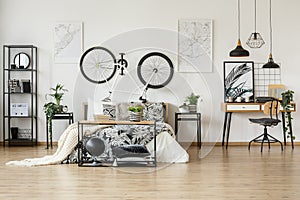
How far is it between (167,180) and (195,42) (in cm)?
394

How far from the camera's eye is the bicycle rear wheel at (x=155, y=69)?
881 cm

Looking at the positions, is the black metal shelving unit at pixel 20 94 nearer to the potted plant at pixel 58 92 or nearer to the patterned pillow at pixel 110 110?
the potted plant at pixel 58 92

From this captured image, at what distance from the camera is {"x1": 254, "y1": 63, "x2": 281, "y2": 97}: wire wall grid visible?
886cm

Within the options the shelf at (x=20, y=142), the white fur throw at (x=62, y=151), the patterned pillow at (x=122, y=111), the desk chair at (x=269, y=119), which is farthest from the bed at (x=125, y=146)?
the shelf at (x=20, y=142)

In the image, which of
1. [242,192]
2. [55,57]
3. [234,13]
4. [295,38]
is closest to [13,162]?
[55,57]

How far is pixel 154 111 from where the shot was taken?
333 inches

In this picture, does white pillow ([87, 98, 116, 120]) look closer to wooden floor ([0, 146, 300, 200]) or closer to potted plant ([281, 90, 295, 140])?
wooden floor ([0, 146, 300, 200])

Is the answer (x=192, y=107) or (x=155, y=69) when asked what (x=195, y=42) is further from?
(x=192, y=107)

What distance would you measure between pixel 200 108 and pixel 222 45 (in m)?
1.17

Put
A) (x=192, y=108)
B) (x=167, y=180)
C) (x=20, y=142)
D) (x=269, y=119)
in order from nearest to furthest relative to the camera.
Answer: (x=167, y=180) < (x=269, y=119) < (x=192, y=108) < (x=20, y=142)

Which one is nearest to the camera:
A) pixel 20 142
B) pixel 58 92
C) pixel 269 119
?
pixel 269 119

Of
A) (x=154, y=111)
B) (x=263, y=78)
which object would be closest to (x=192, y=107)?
(x=154, y=111)

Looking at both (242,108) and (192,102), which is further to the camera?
(192,102)

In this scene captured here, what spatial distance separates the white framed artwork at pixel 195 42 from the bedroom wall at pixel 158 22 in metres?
0.10
